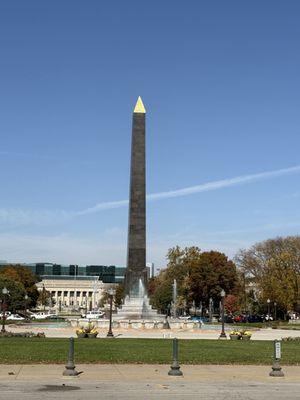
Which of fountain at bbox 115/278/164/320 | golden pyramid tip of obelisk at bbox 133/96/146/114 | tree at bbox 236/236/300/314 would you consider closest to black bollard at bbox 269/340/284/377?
fountain at bbox 115/278/164/320

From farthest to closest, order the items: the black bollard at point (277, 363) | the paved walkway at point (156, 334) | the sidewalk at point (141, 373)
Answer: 1. the paved walkway at point (156, 334)
2. the black bollard at point (277, 363)
3. the sidewalk at point (141, 373)

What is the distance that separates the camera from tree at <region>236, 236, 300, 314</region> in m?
86.8

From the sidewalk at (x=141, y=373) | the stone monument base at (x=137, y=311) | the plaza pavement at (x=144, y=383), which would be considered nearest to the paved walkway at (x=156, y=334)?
the stone monument base at (x=137, y=311)

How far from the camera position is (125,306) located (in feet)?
188

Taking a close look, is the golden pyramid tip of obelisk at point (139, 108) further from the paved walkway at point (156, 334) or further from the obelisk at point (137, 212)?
the paved walkway at point (156, 334)

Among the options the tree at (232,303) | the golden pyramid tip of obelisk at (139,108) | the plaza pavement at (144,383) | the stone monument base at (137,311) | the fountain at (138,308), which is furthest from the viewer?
the tree at (232,303)

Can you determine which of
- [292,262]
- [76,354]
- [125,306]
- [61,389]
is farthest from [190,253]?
[61,389]

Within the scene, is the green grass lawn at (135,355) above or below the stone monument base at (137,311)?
below

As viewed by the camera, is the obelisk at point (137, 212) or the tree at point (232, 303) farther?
the tree at point (232, 303)

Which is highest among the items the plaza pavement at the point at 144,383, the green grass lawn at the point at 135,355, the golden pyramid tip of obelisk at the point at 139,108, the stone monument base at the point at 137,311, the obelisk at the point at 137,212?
the golden pyramid tip of obelisk at the point at 139,108

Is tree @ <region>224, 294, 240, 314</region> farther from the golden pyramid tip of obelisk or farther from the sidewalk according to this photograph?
the sidewalk

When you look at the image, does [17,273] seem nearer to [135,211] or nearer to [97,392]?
[135,211]

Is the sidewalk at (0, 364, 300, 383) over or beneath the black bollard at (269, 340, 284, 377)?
beneath

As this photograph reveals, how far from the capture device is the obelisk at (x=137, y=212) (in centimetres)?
5672
